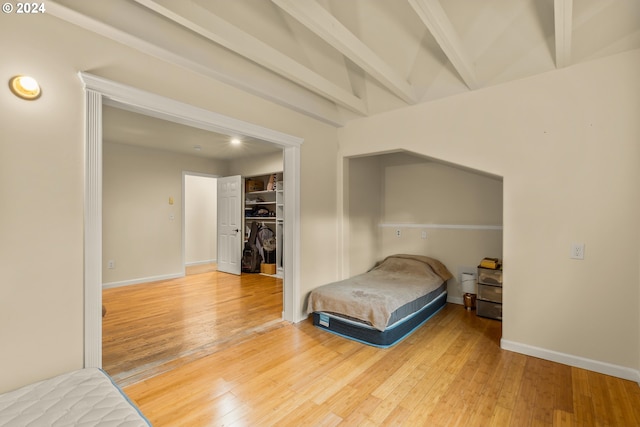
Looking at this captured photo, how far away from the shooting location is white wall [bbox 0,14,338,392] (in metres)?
1.58

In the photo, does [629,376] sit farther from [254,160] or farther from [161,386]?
[254,160]

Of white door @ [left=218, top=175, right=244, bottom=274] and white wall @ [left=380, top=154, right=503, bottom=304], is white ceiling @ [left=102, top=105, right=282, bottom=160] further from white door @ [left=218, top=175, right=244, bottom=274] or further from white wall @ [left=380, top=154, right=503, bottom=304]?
white wall @ [left=380, top=154, right=503, bottom=304]

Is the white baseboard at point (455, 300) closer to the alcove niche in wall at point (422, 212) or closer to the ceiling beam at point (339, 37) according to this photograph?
the alcove niche in wall at point (422, 212)

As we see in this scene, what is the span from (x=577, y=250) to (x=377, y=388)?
200 cm

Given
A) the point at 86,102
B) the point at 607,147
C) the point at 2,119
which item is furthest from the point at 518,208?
the point at 2,119

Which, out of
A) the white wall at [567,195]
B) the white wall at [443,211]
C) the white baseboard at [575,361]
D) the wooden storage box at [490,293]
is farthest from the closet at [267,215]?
the white baseboard at [575,361]

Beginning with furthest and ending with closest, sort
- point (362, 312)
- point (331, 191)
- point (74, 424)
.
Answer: point (331, 191)
point (362, 312)
point (74, 424)

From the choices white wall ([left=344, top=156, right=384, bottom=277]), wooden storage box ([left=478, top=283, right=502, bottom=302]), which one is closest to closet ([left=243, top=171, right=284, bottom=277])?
white wall ([left=344, top=156, right=384, bottom=277])

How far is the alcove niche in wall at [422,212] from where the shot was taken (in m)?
3.85

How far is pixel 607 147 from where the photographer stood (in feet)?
7.45

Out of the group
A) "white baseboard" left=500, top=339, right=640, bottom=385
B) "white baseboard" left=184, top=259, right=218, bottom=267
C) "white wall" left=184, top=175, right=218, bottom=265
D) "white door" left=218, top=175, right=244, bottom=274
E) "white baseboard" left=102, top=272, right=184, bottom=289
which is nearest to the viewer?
"white baseboard" left=500, top=339, right=640, bottom=385

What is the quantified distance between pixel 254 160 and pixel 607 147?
5.38 meters

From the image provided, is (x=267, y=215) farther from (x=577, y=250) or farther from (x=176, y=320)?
(x=577, y=250)

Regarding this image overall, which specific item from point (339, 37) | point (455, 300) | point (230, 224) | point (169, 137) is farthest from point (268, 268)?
point (339, 37)
